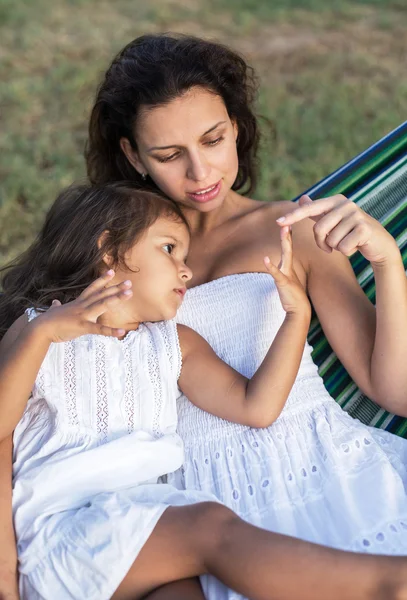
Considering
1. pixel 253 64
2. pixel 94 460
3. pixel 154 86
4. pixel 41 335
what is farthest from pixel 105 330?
pixel 253 64

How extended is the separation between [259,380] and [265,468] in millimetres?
211

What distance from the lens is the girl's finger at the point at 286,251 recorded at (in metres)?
2.21

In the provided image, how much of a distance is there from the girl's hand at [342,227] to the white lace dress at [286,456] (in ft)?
1.21

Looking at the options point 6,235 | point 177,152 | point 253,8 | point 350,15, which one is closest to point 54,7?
point 253,8

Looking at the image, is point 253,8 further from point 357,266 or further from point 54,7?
point 357,266

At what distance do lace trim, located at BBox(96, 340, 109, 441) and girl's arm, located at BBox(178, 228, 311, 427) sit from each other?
0.70 feet

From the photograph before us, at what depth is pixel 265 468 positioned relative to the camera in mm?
2189

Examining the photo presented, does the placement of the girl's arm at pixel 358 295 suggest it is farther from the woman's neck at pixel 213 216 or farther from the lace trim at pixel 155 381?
the lace trim at pixel 155 381

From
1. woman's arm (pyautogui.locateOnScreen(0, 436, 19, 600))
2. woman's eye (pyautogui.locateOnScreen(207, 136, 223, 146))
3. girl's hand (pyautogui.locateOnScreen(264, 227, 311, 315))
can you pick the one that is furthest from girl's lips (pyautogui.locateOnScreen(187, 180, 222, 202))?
woman's arm (pyautogui.locateOnScreen(0, 436, 19, 600))

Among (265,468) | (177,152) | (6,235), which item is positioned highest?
(177,152)

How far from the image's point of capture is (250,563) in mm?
1833

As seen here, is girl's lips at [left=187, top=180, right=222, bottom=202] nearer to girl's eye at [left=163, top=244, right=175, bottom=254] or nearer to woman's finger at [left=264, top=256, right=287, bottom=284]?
girl's eye at [left=163, top=244, right=175, bottom=254]

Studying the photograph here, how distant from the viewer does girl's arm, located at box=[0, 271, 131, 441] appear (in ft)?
6.39

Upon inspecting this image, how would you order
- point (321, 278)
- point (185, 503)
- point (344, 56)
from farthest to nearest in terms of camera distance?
1. point (344, 56)
2. point (321, 278)
3. point (185, 503)
